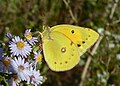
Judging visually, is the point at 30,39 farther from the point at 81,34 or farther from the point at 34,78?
the point at 81,34

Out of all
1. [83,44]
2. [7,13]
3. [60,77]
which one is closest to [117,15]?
[60,77]

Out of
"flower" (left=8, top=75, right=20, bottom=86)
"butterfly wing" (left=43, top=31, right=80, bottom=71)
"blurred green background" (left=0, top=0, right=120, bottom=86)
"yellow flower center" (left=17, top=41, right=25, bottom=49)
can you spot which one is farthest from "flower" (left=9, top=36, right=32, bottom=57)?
"blurred green background" (left=0, top=0, right=120, bottom=86)

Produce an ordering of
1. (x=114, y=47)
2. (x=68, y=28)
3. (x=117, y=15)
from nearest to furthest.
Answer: (x=68, y=28) < (x=114, y=47) < (x=117, y=15)

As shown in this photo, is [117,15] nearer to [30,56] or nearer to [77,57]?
[77,57]

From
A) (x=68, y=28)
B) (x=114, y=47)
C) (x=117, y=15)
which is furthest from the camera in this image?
(x=117, y=15)

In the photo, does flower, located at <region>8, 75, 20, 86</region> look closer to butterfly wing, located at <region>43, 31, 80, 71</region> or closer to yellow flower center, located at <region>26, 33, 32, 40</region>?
yellow flower center, located at <region>26, 33, 32, 40</region>

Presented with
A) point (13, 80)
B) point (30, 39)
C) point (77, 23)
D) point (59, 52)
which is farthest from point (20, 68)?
point (77, 23)
